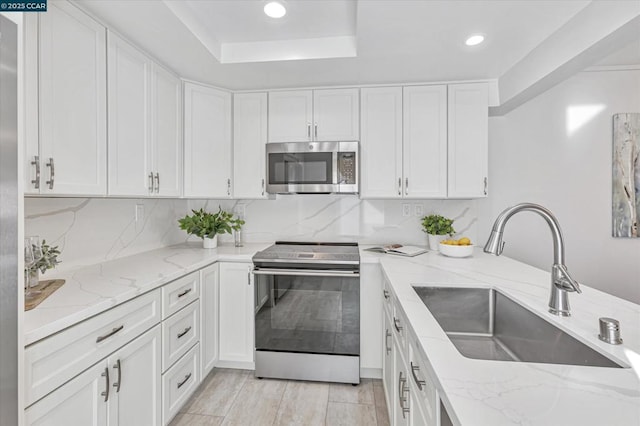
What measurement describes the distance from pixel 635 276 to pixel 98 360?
12.5 feet

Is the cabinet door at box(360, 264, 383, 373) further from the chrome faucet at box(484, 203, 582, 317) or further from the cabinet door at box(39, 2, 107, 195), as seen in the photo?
the cabinet door at box(39, 2, 107, 195)

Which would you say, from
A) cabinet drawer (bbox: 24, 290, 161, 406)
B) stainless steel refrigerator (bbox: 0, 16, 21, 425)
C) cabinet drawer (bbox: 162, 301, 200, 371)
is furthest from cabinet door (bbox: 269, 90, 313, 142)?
stainless steel refrigerator (bbox: 0, 16, 21, 425)

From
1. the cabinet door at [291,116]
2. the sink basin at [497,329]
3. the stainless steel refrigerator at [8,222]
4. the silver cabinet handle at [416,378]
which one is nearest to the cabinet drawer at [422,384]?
the silver cabinet handle at [416,378]

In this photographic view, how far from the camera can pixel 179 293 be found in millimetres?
1807

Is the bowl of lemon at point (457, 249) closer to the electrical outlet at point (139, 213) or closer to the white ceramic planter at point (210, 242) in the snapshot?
the white ceramic planter at point (210, 242)

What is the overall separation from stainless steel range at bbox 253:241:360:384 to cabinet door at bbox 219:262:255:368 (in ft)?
0.36

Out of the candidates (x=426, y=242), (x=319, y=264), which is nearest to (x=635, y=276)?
(x=426, y=242)

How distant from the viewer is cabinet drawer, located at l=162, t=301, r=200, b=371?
1.69 metres

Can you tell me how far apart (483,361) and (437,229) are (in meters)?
1.86

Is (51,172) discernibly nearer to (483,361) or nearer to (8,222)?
(8,222)

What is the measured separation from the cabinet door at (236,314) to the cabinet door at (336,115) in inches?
50.5

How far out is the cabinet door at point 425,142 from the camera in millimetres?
2428

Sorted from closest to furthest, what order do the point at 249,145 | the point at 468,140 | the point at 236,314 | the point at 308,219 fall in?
1. the point at 236,314
2. the point at 468,140
3. the point at 249,145
4. the point at 308,219

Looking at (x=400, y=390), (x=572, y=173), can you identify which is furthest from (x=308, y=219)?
(x=572, y=173)
